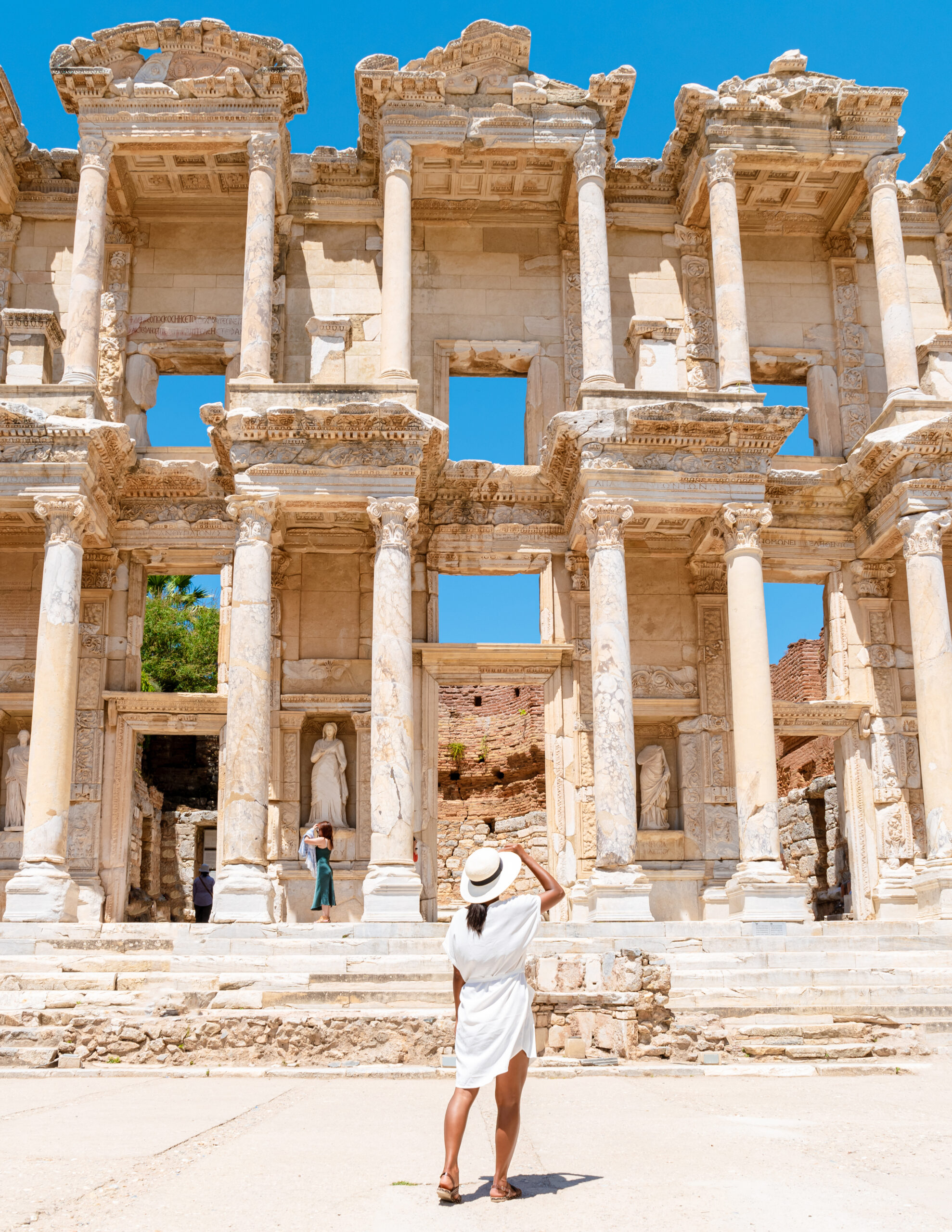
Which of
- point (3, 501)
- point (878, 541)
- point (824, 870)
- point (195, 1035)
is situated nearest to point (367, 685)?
point (3, 501)

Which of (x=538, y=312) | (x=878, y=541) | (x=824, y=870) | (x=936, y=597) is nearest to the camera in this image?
(x=936, y=597)

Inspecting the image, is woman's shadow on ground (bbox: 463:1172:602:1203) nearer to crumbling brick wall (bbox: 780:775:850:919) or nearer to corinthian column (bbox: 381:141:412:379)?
corinthian column (bbox: 381:141:412:379)

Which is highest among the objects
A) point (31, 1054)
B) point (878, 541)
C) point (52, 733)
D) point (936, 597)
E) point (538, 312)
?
point (538, 312)

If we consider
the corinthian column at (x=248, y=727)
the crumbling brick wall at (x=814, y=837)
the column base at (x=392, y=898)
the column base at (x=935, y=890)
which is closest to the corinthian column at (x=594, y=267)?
the corinthian column at (x=248, y=727)

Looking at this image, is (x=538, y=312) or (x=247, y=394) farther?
(x=538, y=312)

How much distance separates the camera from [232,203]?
71.3 feet

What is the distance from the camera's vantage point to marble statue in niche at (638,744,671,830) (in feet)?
64.8

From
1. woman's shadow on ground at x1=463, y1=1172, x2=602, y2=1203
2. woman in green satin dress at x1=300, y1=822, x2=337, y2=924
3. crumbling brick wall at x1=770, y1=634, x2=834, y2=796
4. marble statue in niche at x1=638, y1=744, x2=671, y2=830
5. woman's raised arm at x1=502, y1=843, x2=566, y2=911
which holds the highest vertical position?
crumbling brick wall at x1=770, y1=634, x2=834, y2=796

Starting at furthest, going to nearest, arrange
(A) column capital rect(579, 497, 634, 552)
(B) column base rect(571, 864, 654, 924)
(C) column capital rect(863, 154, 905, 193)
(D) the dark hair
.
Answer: (C) column capital rect(863, 154, 905, 193), (A) column capital rect(579, 497, 634, 552), (B) column base rect(571, 864, 654, 924), (D) the dark hair

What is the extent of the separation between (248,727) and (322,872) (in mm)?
2220

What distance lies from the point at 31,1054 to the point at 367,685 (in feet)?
33.3

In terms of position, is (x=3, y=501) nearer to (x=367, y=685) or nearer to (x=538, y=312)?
(x=367, y=685)

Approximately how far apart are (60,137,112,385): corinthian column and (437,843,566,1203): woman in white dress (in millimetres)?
14378

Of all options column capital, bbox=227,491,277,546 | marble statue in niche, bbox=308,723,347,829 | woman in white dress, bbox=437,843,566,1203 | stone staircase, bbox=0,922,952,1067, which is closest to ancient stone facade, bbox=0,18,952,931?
column capital, bbox=227,491,277,546
